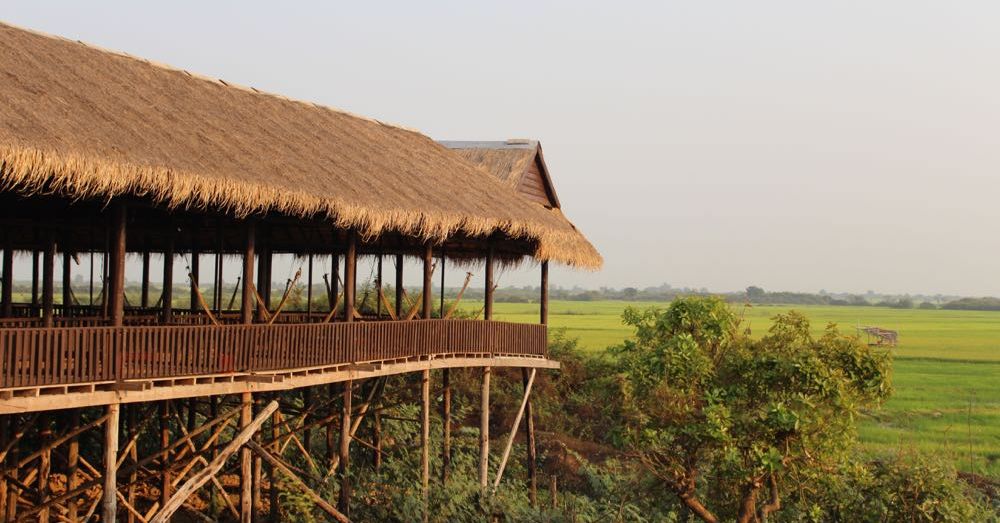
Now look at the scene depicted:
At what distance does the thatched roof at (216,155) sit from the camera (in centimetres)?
1012

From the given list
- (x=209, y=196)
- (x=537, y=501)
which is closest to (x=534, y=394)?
(x=537, y=501)

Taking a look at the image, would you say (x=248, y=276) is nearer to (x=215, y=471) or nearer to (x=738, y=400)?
(x=215, y=471)

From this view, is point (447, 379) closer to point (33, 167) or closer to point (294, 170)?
point (294, 170)

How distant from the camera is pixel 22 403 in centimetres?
909

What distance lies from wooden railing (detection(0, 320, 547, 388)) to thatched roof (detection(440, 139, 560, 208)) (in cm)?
568

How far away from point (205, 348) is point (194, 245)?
4625mm

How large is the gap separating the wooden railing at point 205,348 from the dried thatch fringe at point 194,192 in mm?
1171

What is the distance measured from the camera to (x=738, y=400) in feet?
47.8

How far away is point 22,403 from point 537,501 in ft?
34.3

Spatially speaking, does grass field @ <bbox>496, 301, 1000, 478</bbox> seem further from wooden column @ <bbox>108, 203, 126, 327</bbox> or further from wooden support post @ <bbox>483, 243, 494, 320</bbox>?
wooden column @ <bbox>108, 203, 126, 327</bbox>

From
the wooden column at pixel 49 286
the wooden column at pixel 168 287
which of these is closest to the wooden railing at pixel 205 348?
the wooden column at pixel 49 286

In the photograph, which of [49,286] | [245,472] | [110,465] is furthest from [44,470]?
[110,465]

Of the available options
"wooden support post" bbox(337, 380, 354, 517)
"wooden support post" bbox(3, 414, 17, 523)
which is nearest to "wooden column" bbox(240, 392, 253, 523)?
"wooden support post" bbox(337, 380, 354, 517)

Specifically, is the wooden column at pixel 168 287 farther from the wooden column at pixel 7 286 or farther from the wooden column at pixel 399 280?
the wooden column at pixel 399 280
